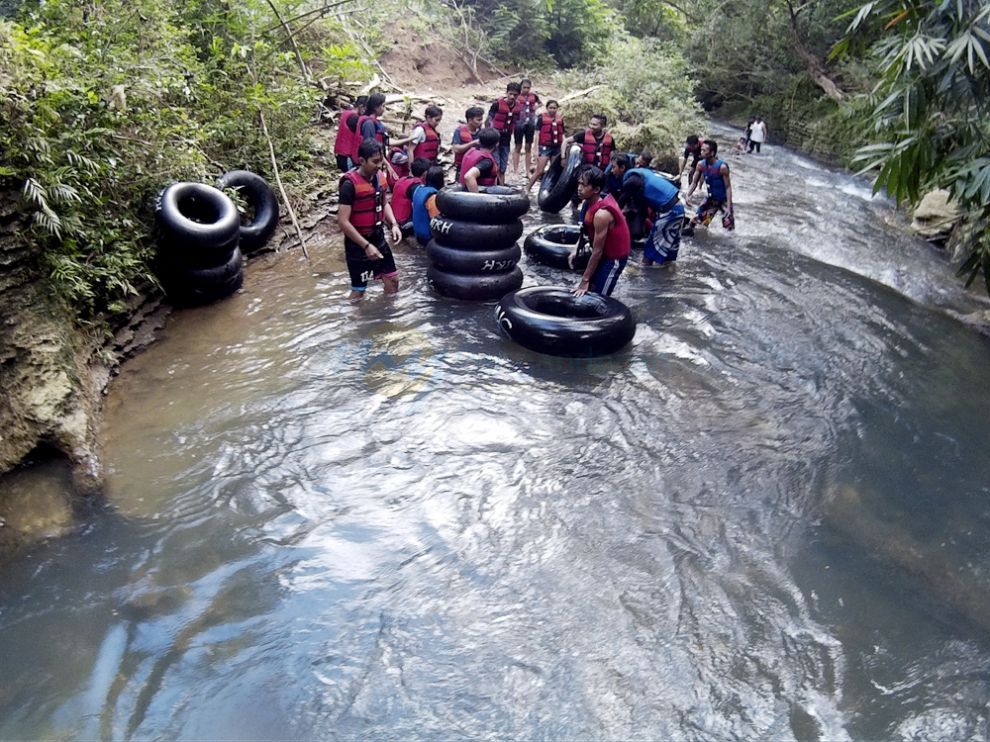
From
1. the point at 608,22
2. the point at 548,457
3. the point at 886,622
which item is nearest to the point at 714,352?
the point at 548,457

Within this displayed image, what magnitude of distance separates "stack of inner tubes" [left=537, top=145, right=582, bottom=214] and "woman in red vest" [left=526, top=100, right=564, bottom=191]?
384mm

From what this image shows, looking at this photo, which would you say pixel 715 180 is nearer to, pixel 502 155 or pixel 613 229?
pixel 502 155

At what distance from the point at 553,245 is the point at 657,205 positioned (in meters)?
1.42

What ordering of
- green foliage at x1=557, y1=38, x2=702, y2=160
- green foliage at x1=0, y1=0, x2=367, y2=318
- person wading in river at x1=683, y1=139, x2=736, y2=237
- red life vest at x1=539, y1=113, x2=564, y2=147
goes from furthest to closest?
green foliage at x1=557, y1=38, x2=702, y2=160, red life vest at x1=539, y1=113, x2=564, y2=147, person wading in river at x1=683, y1=139, x2=736, y2=237, green foliage at x1=0, y1=0, x2=367, y2=318

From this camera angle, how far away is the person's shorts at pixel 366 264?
7.04 meters

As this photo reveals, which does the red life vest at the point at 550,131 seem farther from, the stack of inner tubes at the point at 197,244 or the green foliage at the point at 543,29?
the green foliage at the point at 543,29

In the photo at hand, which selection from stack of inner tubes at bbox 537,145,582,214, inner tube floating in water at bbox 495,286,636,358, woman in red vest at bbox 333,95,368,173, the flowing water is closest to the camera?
the flowing water

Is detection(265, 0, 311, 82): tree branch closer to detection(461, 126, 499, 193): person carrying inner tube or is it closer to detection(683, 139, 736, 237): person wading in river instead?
detection(461, 126, 499, 193): person carrying inner tube

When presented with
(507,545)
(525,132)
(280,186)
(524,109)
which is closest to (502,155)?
(525,132)

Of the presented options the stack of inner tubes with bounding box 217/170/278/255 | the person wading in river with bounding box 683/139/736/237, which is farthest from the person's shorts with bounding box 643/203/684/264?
the stack of inner tubes with bounding box 217/170/278/255

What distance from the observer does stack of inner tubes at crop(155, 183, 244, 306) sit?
22.0ft

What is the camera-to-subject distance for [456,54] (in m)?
21.1

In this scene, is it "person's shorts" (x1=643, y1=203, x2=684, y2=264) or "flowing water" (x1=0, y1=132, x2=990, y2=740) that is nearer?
"flowing water" (x1=0, y1=132, x2=990, y2=740)

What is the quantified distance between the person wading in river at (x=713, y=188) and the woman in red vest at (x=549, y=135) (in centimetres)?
255
